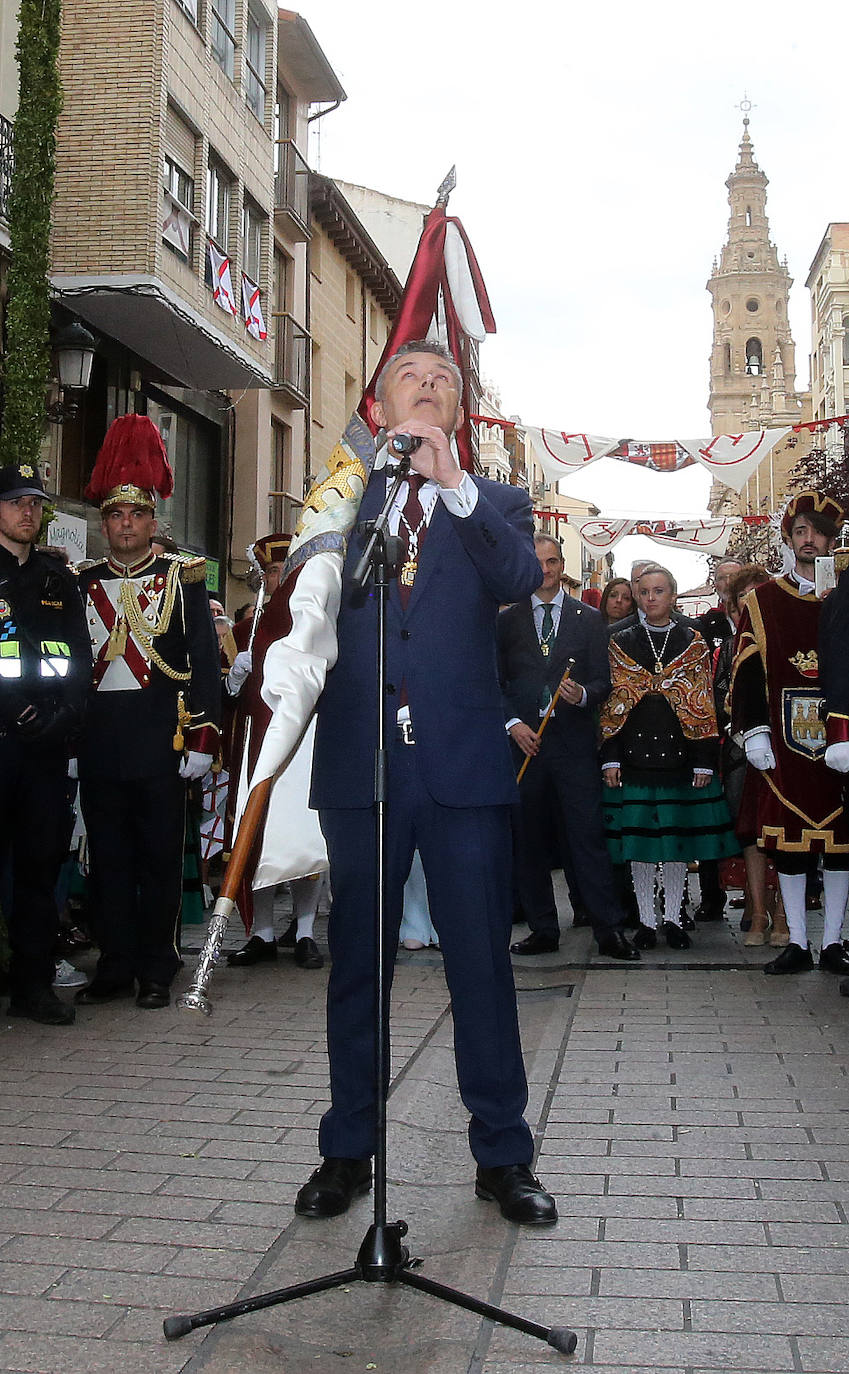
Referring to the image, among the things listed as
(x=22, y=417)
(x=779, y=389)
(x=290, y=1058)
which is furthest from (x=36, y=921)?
(x=779, y=389)

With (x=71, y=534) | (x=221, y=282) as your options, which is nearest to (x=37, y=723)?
(x=71, y=534)

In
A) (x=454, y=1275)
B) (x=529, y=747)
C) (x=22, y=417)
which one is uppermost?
(x=22, y=417)

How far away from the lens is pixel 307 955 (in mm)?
7242

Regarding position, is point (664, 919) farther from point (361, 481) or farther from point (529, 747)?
point (361, 481)

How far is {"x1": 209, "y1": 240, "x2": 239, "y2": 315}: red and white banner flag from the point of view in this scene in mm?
19188

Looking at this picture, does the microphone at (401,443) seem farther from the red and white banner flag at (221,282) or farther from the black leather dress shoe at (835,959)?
the red and white banner flag at (221,282)

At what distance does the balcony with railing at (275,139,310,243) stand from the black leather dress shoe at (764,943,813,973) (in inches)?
829

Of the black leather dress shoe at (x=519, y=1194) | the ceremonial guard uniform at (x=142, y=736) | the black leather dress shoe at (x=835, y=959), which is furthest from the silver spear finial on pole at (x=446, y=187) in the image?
the black leather dress shoe at (x=835, y=959)

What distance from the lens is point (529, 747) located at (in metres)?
7.49

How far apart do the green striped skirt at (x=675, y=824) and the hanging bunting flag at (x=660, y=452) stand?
31.7 feet

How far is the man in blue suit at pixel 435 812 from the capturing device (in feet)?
11.9

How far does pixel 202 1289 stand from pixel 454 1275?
58 centimetres

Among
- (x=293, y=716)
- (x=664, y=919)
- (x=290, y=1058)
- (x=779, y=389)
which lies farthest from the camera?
(x=779, y=389)

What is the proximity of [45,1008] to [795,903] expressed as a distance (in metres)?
3.76
